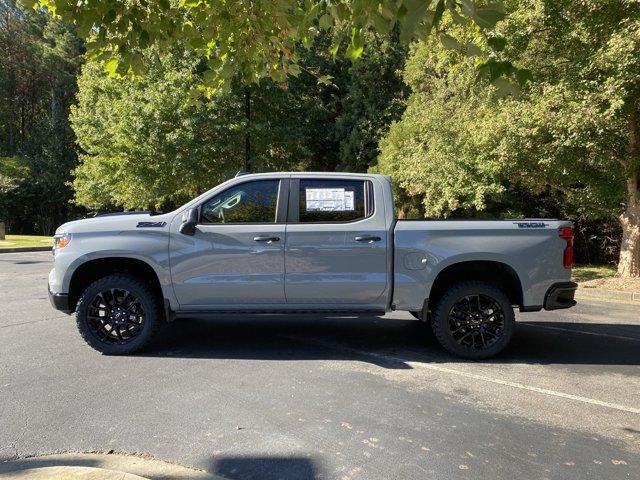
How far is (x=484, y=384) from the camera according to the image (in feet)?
15.4

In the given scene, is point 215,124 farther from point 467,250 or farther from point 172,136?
point 467,250

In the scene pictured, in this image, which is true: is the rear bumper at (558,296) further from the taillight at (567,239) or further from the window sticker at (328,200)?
the window sticker at (328,200)

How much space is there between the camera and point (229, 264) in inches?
213

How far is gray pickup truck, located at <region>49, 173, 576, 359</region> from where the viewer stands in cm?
539

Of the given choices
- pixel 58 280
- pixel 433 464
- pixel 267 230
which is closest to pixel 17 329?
pixel 58 280

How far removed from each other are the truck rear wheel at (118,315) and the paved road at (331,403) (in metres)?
0.19

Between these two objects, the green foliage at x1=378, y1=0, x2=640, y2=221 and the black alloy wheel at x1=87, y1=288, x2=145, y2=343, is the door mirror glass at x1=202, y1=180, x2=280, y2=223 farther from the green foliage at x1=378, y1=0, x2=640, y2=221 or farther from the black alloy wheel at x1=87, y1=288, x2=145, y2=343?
the green foliage at x1=378, y1=0, x2=640, y2=221

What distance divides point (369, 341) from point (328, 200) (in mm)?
1819

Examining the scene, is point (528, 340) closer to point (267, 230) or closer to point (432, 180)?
point (267, 230)

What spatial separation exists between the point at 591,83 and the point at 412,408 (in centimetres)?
789

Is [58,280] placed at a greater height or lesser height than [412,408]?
greater

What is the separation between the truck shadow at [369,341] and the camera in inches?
217

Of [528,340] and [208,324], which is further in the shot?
[208,324]

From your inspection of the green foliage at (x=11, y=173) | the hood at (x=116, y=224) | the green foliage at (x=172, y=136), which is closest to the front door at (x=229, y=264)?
the hood at (x=116, y=224)
